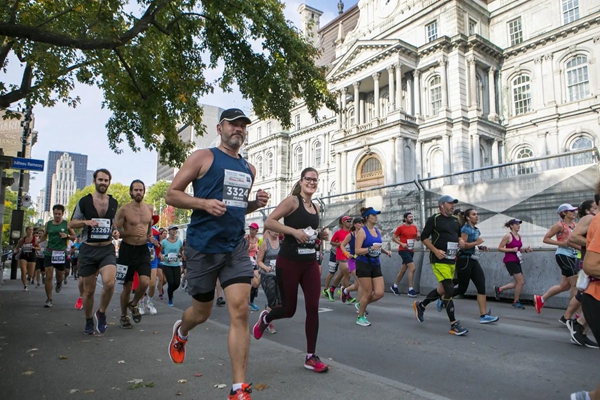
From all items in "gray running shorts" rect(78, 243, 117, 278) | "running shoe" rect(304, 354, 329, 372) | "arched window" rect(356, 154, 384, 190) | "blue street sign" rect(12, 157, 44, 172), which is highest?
"arched window" rect(356, 154, 384, 190)

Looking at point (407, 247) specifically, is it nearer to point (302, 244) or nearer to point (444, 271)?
point (444, 271)

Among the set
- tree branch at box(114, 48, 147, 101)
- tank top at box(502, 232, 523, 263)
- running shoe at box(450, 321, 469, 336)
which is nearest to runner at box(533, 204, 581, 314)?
tank top at box(502, 232, 523, 263)

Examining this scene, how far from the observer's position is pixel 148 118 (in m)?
11.7

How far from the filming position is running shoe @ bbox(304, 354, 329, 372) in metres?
4.49

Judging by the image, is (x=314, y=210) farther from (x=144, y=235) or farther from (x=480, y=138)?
(x=480, y=138)

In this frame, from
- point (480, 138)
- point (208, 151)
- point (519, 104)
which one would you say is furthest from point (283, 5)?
point (519, 104)

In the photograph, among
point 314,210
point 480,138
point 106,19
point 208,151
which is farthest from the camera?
point 480,138

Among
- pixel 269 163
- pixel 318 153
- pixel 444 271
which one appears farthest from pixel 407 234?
pixel 269 163

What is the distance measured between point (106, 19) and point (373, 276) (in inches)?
302

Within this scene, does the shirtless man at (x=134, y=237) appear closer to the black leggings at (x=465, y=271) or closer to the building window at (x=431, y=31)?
the black leggings at (x=465, y=271)

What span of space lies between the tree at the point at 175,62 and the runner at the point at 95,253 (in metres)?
5.19

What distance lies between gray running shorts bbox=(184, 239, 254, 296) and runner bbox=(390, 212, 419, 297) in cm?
938

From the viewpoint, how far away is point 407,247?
41.4 ft

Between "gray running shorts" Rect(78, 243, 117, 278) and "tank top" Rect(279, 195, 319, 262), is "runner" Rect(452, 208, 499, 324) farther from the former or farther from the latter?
"gray running shorts" Rect(78, 243, 117, 278)
